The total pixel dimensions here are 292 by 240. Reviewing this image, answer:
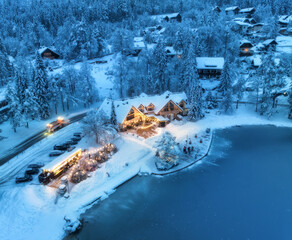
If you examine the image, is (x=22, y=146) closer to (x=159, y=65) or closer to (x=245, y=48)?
(x=159, y=65)

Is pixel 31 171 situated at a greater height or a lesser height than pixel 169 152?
lesser

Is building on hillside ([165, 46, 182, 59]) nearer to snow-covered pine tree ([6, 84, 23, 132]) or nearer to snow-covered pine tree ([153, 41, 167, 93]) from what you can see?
snow-covered pine tree ([153, 41, 167, 93])

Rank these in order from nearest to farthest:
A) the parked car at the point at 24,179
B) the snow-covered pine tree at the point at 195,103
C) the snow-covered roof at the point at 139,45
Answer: the parked car at the point at 24,179 < the snow-covered pine tree at the point at 195,103 < the snow-covered roof at the point at 139,45

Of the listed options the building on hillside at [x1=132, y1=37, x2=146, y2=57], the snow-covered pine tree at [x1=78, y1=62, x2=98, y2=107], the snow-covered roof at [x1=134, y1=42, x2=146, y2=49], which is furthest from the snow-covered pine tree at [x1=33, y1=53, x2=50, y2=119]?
the snow-covered roof at [x1=134, y1=42, x2=146, y2=49]

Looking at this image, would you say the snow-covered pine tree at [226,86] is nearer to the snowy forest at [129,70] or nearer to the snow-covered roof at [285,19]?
the snowy forest at [129,70]

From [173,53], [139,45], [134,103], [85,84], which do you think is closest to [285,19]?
[173,53]

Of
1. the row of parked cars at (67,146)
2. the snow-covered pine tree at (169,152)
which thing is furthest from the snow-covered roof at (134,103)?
the snow-covered pine tree at (169,152)
